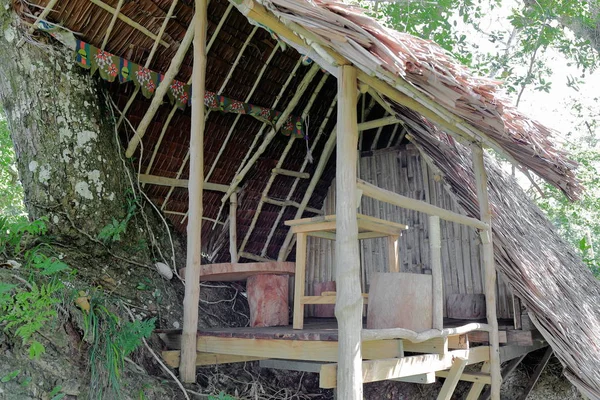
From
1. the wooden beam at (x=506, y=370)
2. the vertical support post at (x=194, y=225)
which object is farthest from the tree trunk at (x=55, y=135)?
the wooden beam at (x=506, y=370)

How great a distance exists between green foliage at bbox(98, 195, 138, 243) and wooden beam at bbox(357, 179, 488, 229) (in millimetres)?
1756

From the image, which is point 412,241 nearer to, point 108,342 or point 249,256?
point 249,256

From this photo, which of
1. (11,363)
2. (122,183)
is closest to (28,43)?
(122,183)

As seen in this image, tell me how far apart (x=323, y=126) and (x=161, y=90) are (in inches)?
65.0

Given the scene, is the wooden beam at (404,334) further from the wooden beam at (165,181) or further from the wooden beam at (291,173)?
the wooden beam at (291,173)

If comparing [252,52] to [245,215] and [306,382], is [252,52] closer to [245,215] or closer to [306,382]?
[245,215]

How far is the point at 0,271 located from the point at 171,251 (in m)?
1.47

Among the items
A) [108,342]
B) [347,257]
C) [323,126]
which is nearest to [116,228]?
[108,342]

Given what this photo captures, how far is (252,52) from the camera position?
14.4 feet

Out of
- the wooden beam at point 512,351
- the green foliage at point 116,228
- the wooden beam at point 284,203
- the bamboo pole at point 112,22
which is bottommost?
the wooden beam at point 512,351

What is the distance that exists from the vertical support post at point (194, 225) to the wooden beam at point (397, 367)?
41.2 inches

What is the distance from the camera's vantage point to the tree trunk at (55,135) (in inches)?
138

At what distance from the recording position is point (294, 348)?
111 inches

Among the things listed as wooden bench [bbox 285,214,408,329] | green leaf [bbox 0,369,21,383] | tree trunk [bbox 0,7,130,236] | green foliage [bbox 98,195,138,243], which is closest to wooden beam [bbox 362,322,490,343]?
wooden bench [bbox 285,214,408,329]
